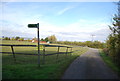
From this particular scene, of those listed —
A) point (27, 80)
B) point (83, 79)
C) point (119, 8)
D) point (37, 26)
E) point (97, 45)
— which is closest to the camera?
point (27, 80)

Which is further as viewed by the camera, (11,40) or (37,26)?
(11,40)

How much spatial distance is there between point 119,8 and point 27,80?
9070mm

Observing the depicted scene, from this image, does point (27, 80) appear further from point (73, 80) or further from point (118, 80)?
point (118, 80)

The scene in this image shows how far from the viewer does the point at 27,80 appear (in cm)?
508

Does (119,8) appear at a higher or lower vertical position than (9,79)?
higher

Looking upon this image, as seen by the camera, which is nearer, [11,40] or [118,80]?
[118,80]

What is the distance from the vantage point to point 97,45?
67.2m

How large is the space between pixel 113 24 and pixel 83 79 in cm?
893

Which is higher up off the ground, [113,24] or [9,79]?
[113,24]

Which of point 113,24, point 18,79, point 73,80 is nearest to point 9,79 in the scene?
point 18,79

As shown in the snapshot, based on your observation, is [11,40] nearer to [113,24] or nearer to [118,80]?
[113,24]

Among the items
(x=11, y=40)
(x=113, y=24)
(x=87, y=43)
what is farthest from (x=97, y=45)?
(x=113, y=24)

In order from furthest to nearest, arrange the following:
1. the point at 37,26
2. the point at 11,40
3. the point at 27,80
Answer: the point at 11,40 < the point at 37,26 < the point at 27,80

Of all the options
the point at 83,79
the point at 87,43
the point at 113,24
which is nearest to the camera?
the point at 83,79
